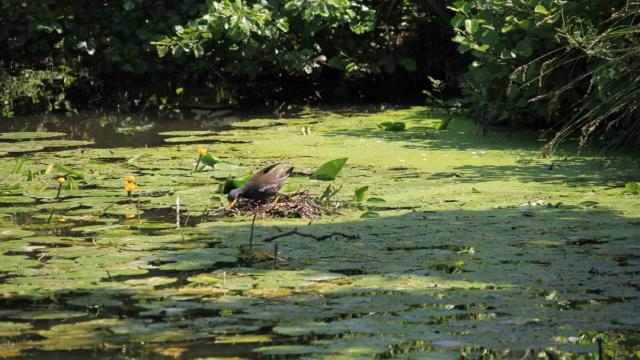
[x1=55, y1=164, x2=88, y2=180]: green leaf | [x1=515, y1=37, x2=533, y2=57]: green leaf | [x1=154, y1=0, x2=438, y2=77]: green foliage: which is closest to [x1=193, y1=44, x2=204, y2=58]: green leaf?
[x1=154, y1=0, x2=438, y2=77]: green foliage

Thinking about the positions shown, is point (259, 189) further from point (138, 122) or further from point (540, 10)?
point (138, 122)

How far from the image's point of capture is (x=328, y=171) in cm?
652

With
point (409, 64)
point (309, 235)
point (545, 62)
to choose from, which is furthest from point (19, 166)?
point (409, 64)

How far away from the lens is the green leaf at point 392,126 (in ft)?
28.7

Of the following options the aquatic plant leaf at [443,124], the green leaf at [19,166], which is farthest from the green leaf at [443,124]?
the green leaf at [19,166]

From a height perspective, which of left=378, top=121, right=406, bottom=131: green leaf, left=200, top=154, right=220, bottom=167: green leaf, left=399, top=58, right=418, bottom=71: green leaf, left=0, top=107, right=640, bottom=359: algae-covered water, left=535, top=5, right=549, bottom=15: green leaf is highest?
left=535, top=5, right=549, bottom=15: green leaf

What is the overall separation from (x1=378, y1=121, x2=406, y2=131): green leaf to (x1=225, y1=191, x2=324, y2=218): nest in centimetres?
311

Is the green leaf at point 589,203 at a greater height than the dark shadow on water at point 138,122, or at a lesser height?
lesser

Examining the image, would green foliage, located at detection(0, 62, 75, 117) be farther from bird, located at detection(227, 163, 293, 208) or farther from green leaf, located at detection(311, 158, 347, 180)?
bird, located at detection(227, 163, 293, 208)

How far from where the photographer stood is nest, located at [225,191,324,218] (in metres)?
5.57

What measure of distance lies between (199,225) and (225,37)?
5464mm

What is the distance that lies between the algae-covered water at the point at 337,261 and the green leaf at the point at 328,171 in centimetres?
9

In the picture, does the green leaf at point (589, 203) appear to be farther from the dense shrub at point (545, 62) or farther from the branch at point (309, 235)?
the branch at point (309, 235)

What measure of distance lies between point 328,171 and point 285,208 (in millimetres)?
940
